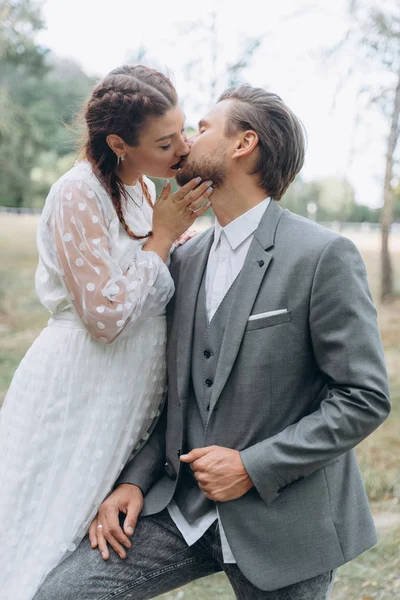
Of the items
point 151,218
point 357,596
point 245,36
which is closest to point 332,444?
point 151,218

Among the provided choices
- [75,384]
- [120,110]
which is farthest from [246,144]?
[75,384]

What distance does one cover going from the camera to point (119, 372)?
209 cm

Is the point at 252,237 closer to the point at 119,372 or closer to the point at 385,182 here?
the point at 119,372

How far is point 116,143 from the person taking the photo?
214 cm

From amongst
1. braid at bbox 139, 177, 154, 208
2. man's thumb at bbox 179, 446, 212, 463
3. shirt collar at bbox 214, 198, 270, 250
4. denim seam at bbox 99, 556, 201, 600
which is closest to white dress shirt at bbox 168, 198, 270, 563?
shirt collar at bbox 214, 198, 270, 250

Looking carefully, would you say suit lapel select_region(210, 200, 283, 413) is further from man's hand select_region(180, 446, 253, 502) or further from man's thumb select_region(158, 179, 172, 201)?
man's thumb select_region(158, 179, 172, 201)

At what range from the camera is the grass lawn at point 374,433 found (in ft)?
11.8

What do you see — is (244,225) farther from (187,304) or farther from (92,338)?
(92,338)

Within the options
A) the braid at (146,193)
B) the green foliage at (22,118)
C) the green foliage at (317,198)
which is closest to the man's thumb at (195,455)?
the braid at (146,193)

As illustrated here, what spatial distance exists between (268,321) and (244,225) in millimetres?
384

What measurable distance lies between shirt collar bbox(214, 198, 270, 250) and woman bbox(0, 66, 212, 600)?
0.45 feet

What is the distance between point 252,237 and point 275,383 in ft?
1.53

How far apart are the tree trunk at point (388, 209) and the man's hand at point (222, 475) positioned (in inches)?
312

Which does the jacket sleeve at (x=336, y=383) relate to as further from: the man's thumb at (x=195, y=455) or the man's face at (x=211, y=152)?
the man's face at (x=211, y=152)
